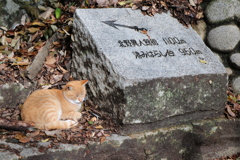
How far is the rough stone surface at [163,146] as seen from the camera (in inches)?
108

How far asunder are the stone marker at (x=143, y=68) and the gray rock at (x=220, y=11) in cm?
68

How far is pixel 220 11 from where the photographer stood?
4.45 m

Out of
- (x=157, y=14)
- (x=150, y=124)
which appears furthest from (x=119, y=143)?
(x=157, y=14)

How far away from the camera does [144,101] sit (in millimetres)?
3145

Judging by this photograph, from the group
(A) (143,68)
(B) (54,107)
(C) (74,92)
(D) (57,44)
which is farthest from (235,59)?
(B) (54,107)

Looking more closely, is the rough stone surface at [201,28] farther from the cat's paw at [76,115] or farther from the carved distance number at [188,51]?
the cat's paw at [76,115]

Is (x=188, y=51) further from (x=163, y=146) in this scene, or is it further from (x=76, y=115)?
(x=76, y=115)

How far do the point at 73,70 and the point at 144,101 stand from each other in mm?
1306

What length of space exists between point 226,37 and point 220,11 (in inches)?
17.1

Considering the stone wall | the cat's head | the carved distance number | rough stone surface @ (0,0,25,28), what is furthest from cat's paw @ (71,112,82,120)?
the stone wall

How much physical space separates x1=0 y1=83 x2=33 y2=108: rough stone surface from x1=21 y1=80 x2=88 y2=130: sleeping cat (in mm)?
511

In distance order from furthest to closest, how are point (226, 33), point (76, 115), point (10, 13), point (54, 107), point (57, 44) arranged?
point (10, 13) < point (226, 33) < point (57, 44) < point (76, 115) < point (54, 107)

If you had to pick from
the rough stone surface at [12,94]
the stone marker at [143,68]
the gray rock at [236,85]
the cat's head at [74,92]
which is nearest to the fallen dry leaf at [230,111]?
the stone marker at [143,68]

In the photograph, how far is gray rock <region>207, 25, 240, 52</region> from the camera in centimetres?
434
